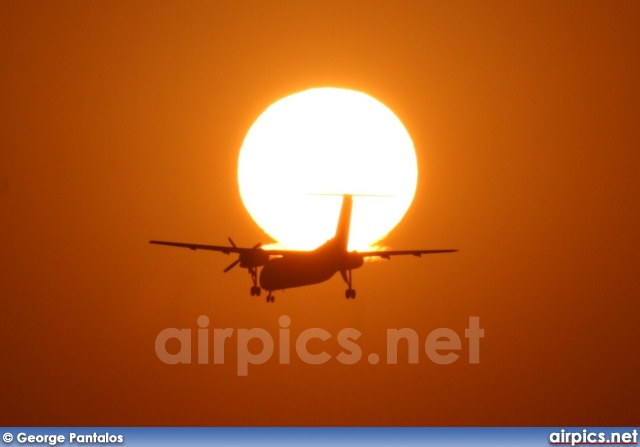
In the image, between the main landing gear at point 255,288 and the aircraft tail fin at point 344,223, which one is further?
the main landing gear at point 255,288

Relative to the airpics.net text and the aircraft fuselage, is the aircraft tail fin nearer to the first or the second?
the aircraft fuselage

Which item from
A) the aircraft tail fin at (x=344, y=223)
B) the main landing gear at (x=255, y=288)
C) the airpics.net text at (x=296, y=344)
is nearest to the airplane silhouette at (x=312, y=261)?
the aircraft tail fin at (x=344, y=223)

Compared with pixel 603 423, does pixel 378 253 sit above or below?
above

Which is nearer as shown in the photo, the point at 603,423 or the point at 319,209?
the point at 319,209

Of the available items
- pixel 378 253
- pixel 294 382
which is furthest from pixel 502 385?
pixel 378 253

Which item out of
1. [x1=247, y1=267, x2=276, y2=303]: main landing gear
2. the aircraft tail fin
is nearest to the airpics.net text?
[x1=247, y1=267, x2=276, y2=303]: main landing gear

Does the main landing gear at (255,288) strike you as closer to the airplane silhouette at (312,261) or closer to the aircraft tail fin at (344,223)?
the airplane silhouette at (312,261)

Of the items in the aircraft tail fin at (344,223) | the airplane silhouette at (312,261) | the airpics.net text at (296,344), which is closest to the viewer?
the airplane silhouette at (312,261)

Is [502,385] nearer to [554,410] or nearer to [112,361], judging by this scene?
[554,410]

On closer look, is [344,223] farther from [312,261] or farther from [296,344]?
[296,344]
